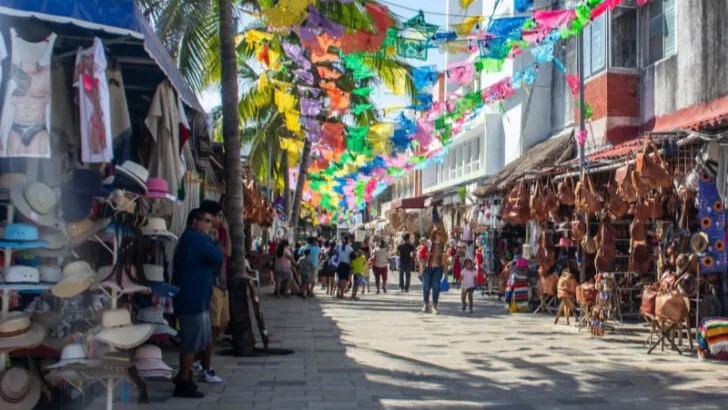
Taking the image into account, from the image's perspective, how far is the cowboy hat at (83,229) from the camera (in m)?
6.33

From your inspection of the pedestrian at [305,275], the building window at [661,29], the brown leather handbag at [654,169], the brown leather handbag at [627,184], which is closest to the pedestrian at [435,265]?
the pedestrian at [305,275]

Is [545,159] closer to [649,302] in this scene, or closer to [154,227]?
[649,302]

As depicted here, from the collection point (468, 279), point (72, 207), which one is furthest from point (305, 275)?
point (72, 207)

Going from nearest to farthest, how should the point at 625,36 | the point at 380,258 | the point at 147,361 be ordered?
the point at 147,361, the point at 625,36, the point at 380,258

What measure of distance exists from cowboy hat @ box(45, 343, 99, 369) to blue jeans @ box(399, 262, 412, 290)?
55.5 feet

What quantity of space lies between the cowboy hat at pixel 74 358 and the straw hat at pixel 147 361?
0.84m

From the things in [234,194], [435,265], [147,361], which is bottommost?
[147,361]

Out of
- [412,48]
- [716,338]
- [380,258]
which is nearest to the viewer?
[716,338]

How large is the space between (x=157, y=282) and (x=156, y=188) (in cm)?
93

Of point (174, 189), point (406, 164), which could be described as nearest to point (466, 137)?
point (406, 164)

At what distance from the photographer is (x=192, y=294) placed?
7379mm

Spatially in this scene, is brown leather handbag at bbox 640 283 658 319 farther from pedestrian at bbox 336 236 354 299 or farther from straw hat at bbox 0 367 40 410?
pedestrian at bbox 336 236 354 299

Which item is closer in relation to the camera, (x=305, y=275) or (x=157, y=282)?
(x=157, y=282)

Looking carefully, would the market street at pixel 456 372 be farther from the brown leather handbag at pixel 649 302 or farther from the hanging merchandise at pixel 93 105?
the hanging merchandise at pixel 93 105
